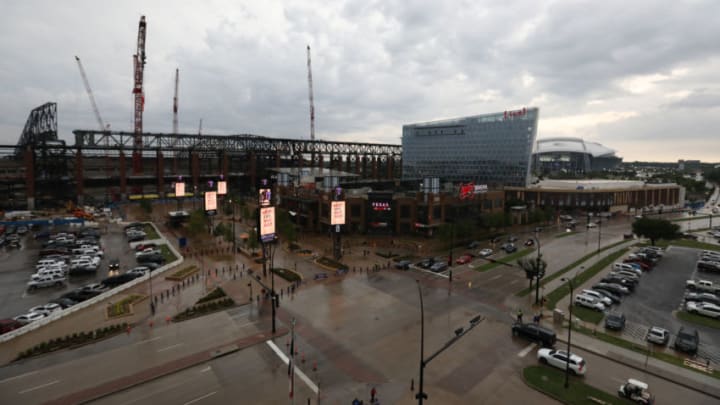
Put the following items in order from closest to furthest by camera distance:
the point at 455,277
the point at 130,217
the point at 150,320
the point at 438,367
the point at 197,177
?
the point at 438,367 < the point at 150,320 < the point at 455,277 < the point at 130,217 < the point at 197,177

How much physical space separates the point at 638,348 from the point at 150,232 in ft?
294

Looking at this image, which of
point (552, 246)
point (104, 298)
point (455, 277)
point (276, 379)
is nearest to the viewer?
point (276, 379)

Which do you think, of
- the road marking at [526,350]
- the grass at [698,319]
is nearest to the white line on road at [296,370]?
the road marking at [526,350]

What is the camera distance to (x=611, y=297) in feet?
141

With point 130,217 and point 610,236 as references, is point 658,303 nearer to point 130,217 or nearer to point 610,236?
point 610,236

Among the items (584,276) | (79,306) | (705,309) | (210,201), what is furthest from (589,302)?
(210,201)

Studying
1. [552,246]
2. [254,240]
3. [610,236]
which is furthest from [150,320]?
[610,236]

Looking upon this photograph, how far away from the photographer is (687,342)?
30859 mm

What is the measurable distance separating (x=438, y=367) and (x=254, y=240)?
43502 millimetres

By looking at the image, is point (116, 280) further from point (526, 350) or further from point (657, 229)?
point (657, 229)

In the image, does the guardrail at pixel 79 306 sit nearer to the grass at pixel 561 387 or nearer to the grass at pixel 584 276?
the grass at pixel 561 387

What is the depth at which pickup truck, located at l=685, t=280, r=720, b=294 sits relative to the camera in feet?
149

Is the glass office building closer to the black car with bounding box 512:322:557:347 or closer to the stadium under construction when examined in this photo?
the stadium under construction

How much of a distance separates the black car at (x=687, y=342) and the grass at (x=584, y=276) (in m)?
11.0
